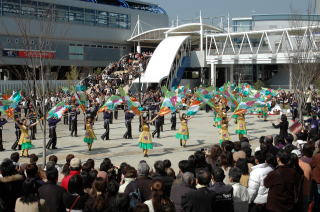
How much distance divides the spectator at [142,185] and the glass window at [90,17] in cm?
4837

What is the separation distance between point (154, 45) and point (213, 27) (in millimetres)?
10960

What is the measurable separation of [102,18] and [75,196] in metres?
50.3

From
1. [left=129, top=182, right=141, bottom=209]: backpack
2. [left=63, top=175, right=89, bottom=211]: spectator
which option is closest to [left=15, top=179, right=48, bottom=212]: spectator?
[left=63, top=175, right=89, bottom=211]: spectator

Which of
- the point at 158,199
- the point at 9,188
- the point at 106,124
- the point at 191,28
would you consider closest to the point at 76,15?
the point at 191,28

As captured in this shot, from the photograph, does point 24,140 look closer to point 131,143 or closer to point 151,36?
point 131,143

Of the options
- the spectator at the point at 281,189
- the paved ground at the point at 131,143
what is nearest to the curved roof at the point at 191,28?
the paved ground at the point at 131,143

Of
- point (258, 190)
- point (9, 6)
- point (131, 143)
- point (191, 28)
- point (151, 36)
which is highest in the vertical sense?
point (9, 6)

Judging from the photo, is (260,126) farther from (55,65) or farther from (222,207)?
(55,65)

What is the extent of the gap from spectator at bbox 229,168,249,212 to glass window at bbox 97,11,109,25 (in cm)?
4964

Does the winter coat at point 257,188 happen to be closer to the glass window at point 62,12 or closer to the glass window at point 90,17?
the glass window at point 62,12

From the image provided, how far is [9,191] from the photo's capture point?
6145 mm

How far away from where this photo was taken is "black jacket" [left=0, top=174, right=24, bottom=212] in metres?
6.06

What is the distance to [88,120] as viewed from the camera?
51.9 feet

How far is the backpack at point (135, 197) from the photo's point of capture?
5500mm
